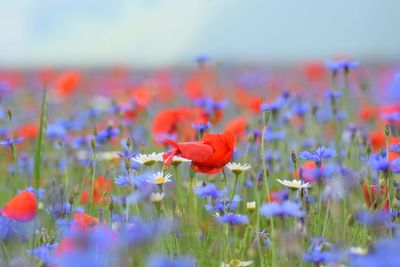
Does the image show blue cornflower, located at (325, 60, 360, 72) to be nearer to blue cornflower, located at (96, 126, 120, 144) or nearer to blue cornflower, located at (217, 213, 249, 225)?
blue cornflower, located at (96, 126, 120, 144)

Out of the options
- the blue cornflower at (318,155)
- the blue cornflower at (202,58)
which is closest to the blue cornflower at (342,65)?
the blue cornflower at (202,58)

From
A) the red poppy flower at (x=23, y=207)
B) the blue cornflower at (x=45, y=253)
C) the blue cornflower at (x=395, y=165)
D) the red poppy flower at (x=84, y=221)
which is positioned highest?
the blue cornflower at (x=395, y=165)

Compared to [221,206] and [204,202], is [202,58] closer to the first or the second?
[204,202]

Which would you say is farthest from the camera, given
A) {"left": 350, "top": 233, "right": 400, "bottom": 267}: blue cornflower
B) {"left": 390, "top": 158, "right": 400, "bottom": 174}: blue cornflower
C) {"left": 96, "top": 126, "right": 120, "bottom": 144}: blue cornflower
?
{"left": 96, "top": 126, "right": 120, "bottom": 144}: blue cornflower

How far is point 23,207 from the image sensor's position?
158cm

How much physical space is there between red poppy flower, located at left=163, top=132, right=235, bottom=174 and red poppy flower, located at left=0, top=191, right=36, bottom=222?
11.6 inches

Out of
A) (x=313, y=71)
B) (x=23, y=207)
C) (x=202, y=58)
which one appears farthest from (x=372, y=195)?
(x=313, y=71)

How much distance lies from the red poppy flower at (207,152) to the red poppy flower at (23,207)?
0.29 m

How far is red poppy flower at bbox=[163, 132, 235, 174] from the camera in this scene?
1.65 m

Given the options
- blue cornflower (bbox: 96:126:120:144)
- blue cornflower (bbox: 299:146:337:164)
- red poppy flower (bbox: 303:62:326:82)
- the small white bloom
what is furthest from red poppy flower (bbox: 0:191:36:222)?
red poppy flower (bbox: 303:62:326:82)

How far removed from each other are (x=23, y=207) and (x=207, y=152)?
40 centimetres

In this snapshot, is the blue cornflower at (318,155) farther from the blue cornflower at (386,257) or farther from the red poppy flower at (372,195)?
the blue cornflower at (386,257)

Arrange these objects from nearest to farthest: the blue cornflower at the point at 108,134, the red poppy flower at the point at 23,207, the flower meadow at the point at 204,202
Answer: the flower meadow at the point at 204,202 < the red poppy flower at the point at 23,207 < the blue cornflower at the point at 108,134

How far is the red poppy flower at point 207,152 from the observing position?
165 centimetres
